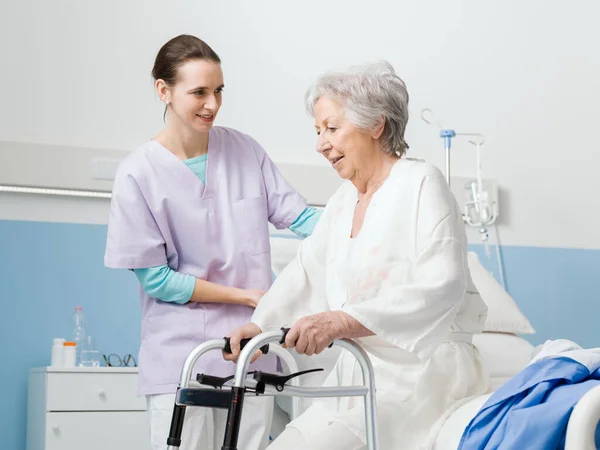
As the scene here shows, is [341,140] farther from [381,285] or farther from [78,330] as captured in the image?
[78,330]

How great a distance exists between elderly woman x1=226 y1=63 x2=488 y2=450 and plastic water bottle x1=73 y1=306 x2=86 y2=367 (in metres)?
1.74

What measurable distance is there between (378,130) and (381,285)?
39 cm

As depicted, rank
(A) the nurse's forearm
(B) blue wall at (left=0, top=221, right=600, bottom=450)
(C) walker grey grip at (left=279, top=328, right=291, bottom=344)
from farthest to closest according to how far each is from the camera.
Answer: (B) blue wall at (left=0, top=221, right=600, bottom=450)
(A) the nurse's forearm
(C) walker grey grip at (left=279, top=328, right=291, bottom=344)

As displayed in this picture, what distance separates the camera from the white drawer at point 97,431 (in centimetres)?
321

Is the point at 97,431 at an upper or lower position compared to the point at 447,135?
lower

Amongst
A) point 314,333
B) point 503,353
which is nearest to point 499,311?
point 503,353

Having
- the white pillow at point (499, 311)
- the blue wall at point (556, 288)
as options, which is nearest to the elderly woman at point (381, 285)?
the white pillow at point (499, 311)

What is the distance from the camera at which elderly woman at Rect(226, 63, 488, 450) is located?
176 centimetres

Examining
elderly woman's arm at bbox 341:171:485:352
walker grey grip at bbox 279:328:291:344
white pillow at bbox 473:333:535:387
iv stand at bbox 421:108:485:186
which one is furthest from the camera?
iv stand at bbox 421:108:485:186

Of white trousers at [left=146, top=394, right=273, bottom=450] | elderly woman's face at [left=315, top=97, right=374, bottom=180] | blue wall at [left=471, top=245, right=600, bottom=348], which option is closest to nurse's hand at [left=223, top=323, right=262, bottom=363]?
white trousers at [left=146, top=394, right=273, bottom=450]

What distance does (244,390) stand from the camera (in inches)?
59.3

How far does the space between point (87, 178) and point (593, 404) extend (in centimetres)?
273

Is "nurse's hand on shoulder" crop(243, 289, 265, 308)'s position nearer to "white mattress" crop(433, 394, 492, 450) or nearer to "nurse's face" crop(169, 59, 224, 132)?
"nurse's face" crop(169, 59, 224, 132)

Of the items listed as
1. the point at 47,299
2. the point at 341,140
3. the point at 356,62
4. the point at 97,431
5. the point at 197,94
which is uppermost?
the point at 356,62
